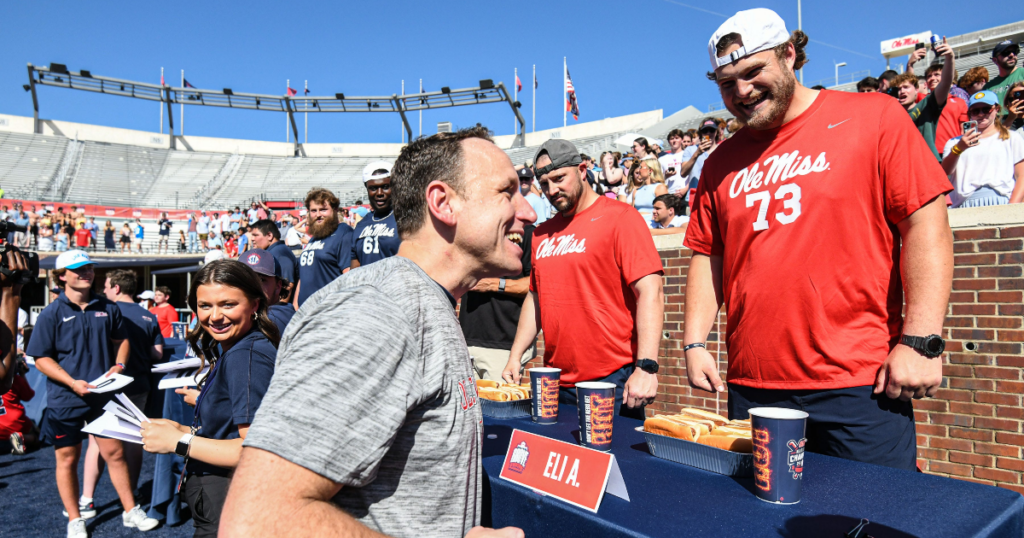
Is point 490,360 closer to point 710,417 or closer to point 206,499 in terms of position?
point 206,499

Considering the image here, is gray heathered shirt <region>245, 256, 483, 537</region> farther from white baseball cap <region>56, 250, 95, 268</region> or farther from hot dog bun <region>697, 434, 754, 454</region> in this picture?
white baseball cap <region>56, 250, 95, 268</region>

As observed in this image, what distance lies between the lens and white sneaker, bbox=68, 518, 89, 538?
13.2ft

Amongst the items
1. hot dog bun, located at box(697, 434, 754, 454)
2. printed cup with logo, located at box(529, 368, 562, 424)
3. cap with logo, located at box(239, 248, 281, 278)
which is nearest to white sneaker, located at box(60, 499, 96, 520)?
cap with logo, located at box(239, 248, 281, 278)

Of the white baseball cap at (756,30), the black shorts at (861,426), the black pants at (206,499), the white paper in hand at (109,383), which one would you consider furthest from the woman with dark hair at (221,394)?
the white paper in hand at (109,383)

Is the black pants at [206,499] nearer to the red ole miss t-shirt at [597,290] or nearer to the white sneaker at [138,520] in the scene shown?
the red ole miss t-shirt at [597,290]

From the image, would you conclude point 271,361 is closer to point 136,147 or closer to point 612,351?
point 612,351

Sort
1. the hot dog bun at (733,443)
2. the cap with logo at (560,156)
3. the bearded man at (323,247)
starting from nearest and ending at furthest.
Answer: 1. the hot dog bun at (733,443)
2. the cap with logo at (560,156)
3. the bearded man at (323,247)

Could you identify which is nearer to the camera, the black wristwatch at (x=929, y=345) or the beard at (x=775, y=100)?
the black wristwatch at (x=929, y=345)

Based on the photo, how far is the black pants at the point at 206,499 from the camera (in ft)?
6.94

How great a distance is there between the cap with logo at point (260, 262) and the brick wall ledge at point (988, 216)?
4141mm

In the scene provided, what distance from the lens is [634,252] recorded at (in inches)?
103

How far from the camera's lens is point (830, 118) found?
71.3 inches

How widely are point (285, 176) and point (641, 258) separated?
37373 mm

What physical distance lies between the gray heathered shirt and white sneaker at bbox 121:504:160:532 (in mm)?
4371
